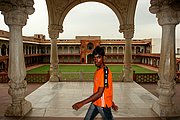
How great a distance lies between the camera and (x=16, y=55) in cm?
543

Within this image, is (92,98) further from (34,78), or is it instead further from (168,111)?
(34,78)

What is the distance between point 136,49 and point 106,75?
143 feet

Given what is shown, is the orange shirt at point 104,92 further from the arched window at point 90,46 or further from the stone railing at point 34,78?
the arched window at point 90,46

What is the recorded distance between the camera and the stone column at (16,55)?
5.30 metres

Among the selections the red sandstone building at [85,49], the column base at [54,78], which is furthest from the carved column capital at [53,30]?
the red sandstone building at [85,49]

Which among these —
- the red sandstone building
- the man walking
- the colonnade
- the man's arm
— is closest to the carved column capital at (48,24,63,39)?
the colonnade

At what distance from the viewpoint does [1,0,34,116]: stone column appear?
5.30 meters

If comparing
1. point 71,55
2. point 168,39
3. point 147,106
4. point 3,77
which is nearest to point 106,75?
point 168,39

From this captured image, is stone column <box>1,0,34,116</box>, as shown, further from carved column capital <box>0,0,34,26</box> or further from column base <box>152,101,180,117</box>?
column base <box>152,101,180,117</box>

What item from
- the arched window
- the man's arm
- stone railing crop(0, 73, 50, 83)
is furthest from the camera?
the arched window

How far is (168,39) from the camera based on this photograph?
17.2ft

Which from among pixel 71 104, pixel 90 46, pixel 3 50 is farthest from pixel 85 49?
pixel 71 104

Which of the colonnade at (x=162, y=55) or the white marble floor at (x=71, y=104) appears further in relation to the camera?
the white marble floor at (x=71, y=104)

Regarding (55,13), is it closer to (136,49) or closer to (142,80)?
(142,80)
